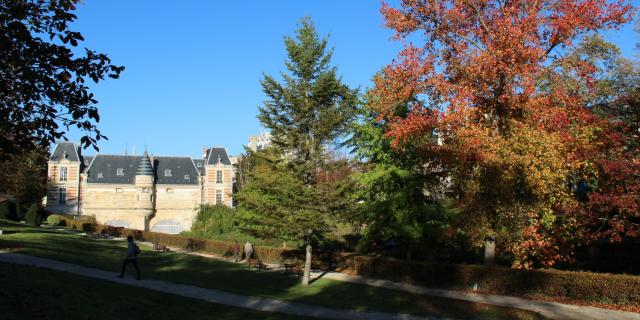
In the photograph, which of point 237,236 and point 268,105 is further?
point 237,236

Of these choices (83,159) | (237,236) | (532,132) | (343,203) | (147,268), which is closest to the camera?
(532,132)

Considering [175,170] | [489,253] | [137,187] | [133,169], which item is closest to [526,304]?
[489,253]

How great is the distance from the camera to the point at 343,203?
84.5ft

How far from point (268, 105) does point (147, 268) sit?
31.6ft

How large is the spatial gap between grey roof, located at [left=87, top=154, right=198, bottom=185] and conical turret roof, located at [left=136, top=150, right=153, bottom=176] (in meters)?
1.09

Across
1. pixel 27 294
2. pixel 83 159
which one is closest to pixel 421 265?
pixel 27 294

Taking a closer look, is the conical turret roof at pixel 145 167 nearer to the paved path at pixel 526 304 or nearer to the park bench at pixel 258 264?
the park bench at pixel 258 264

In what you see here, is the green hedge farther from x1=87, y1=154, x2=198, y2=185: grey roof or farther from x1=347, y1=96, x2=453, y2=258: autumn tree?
x1=87, y1=154, x2=198, y2=185: grey roof

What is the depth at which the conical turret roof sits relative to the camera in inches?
2477

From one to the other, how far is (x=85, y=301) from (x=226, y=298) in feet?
17.5

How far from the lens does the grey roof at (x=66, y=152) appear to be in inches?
2424

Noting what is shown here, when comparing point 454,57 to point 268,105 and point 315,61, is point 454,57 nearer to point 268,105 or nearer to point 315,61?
point 315,61

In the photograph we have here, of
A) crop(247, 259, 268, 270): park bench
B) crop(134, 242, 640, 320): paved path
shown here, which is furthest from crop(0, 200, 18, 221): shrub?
crop(134, 242, 640, 320): paved path

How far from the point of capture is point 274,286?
21.6 m
